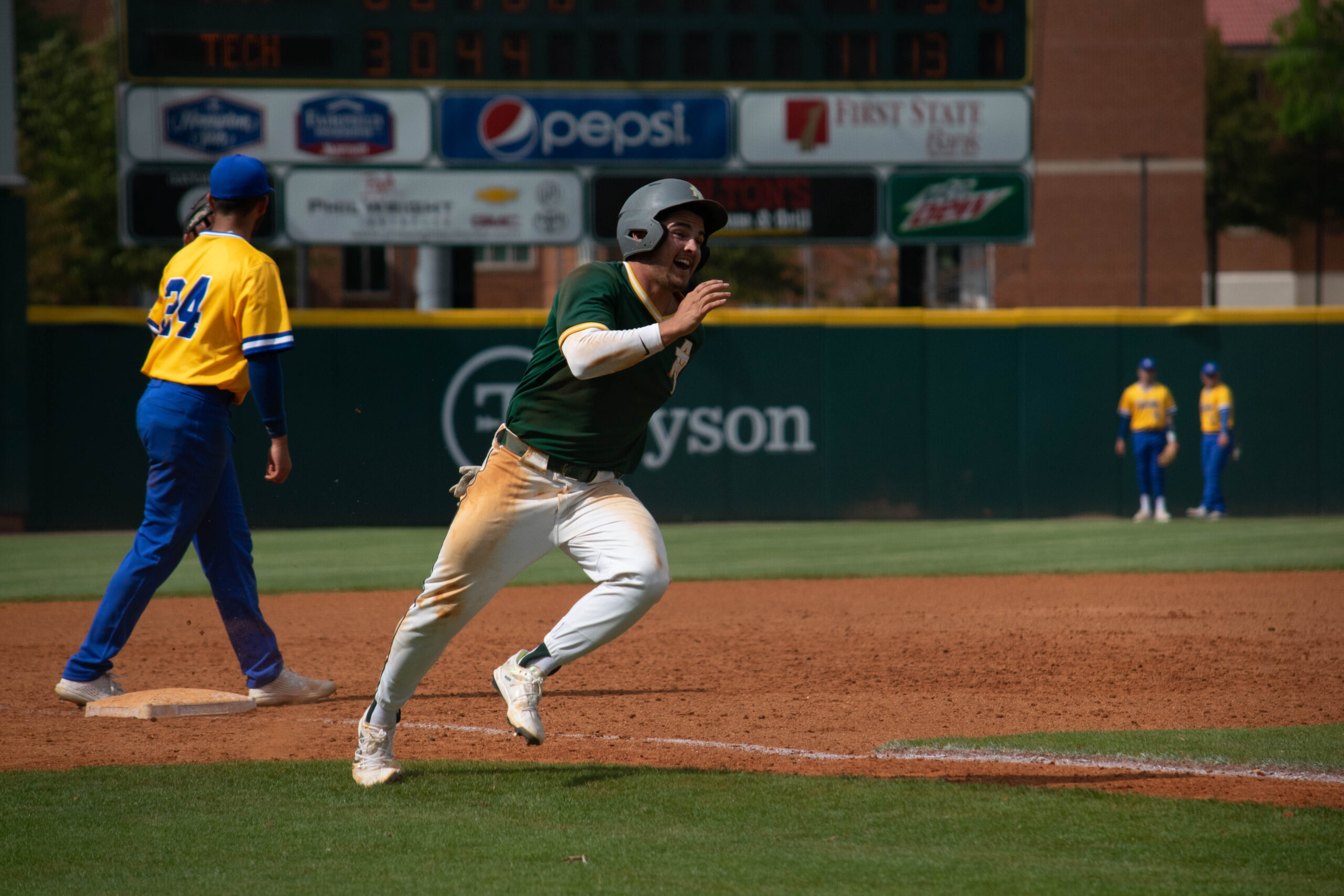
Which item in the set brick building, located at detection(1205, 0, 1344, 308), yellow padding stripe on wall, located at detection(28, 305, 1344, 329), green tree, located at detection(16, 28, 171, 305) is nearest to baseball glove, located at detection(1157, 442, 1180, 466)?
yellow padding stripe on wall, located at detection(28, 305, 1344, 329)

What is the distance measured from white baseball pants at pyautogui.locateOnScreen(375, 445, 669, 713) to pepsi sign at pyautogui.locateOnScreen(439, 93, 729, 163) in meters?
11.8

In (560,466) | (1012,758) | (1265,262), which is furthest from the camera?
(1265,262)

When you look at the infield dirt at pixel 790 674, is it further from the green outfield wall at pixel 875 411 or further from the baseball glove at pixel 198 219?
the green outfield wall at pixel 875 411

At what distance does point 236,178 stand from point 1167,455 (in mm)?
12194

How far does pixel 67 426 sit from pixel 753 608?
9.05 m

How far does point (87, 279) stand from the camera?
103ft

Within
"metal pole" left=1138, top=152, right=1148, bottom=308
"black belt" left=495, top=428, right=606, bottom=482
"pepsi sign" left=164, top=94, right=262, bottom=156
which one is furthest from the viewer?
"metal pole" left=1138, top=152, right=1148, bottom=308

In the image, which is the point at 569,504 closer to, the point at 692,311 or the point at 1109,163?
the point at 692,311

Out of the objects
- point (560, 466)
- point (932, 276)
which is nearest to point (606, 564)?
point (560, 466)

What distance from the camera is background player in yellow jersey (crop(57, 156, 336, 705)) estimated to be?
16.9 ft

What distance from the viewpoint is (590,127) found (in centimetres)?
1536

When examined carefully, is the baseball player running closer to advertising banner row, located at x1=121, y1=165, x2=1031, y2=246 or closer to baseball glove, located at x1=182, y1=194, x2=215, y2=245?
baseball glove, located at x1=182, y1=194, x2=215, y2=245

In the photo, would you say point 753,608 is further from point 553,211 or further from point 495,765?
point 553,211

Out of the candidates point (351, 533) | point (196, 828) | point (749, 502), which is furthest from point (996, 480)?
point (196, 828)
